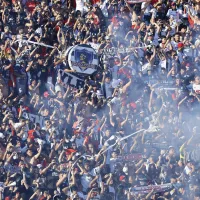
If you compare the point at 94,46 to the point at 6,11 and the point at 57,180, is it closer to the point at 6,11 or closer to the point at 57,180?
the point at 6,11

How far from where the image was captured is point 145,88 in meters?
18.1

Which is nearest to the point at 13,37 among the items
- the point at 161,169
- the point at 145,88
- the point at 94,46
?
the point at 94,46

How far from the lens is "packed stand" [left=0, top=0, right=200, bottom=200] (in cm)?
1688

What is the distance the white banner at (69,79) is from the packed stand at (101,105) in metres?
0.08

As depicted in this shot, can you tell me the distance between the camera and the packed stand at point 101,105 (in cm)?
1688

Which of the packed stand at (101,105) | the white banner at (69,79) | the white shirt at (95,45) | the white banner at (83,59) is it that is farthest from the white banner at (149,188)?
the white shirt at (95,45)

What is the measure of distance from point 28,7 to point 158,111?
389 centimetres

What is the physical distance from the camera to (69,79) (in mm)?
17984

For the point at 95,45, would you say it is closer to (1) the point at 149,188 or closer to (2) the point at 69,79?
(2) the point at 69,79

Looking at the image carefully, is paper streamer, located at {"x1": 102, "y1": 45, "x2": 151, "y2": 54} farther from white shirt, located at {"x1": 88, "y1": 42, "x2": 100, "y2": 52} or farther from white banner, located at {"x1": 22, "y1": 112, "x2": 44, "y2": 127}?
white banner, located at {"x1": 22, "y1": 112, "x2": 44, "y2": 127}

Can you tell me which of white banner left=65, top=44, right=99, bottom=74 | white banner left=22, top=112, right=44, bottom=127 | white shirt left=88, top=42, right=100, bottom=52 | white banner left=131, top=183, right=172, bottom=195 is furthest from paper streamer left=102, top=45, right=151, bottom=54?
white banner left=131, top=183, right=172, bottom=195

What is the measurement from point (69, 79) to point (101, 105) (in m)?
0.92

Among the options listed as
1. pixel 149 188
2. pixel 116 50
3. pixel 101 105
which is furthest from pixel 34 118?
pixel 149 188

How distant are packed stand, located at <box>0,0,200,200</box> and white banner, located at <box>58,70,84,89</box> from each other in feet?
0.25
